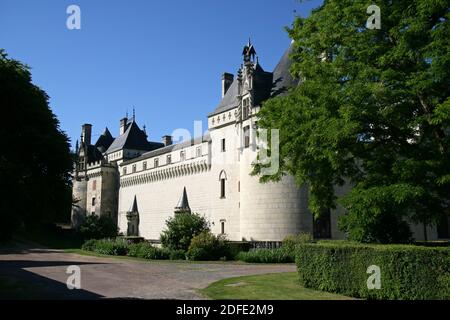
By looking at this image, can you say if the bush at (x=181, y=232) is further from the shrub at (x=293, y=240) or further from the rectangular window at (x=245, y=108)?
the rectangular window at (x=245, y=108)

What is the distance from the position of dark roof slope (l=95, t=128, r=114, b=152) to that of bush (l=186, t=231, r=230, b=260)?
44.1 meters

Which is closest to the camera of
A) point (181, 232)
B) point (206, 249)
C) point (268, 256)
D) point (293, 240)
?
point (268, 256)

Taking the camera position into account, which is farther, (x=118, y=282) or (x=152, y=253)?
(x=152, y=253)

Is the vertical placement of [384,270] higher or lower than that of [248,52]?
lower

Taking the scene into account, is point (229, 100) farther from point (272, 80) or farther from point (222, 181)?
point (222, 181)

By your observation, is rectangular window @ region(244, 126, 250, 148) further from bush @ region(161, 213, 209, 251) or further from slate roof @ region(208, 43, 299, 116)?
bush @ region(161, 213, 209, 251)

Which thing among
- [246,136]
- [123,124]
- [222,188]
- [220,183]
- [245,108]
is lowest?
[222,188]

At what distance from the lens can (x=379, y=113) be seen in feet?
39.4

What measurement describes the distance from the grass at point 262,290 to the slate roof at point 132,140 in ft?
156

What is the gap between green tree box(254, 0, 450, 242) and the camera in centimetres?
1146

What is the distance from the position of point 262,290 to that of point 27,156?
27.8 ft

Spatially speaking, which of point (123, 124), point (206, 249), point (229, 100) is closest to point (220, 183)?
point (229, 100)

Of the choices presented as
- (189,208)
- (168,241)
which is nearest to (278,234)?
(168,241)
